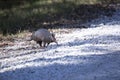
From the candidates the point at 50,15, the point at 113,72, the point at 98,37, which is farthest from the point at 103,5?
the point at 113,72

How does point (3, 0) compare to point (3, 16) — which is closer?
point (3, 16)

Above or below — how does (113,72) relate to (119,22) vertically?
above

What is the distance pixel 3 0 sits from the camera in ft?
122

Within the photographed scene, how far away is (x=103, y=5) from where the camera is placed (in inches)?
1236

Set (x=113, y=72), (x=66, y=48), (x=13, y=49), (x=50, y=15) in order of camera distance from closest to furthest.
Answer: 1. (x=113, y=72)
2. (x=66, y=48)
3. (x=13, y=49)
4. (x=50, y=15)

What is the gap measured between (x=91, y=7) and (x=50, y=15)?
3.58 meters

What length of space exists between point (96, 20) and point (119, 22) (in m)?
2.18

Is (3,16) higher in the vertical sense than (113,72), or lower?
lower

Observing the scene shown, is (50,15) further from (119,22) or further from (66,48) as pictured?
(66,48)

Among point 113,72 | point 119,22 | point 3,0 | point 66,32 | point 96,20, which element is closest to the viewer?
point 113,72

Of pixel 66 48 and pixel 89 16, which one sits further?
pixel 89 16

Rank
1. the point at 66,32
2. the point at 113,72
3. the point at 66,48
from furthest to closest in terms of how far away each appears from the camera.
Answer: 1. the point at 66,32
2. the point at 66,48
3. the point at 113,72

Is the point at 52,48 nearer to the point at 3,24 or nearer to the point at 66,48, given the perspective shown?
the point at 66,48

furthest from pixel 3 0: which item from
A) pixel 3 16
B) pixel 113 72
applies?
pixel 113 72
